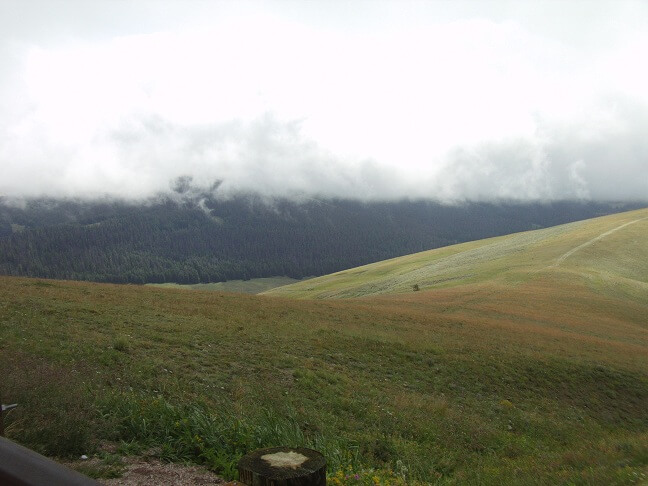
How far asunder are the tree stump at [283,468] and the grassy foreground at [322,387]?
11.2 feet

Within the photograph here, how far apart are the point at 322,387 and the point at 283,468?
14179 mm

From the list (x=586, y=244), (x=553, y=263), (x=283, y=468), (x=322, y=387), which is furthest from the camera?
(x=586, y=244)

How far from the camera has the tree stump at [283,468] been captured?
4.49m

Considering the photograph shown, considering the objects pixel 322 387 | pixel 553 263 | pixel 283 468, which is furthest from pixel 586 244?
pixel 283 468

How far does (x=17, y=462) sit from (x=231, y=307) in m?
34.0

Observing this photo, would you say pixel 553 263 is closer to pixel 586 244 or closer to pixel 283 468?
pixel 586 244

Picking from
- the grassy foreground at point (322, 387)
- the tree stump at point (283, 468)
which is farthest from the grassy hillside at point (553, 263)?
the tree stump at point (283, 468)

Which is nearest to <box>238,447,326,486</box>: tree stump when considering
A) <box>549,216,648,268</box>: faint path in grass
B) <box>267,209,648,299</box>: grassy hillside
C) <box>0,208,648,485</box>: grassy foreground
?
<box>0,208,648,485</box>: grassy foreground

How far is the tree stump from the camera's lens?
4.49 m

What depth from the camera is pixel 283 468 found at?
4.69 metres

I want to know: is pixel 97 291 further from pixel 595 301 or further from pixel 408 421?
pixel 595 301

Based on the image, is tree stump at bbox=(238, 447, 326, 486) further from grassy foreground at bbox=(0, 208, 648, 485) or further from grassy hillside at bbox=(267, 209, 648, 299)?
grassy hillside at bbox=(267, 209, 648, 299)

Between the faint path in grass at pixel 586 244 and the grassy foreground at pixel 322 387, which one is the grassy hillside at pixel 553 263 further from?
the grassy foreground at pixel 322 387

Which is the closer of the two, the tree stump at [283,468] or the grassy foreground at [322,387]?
the tree stump at [283,468]
